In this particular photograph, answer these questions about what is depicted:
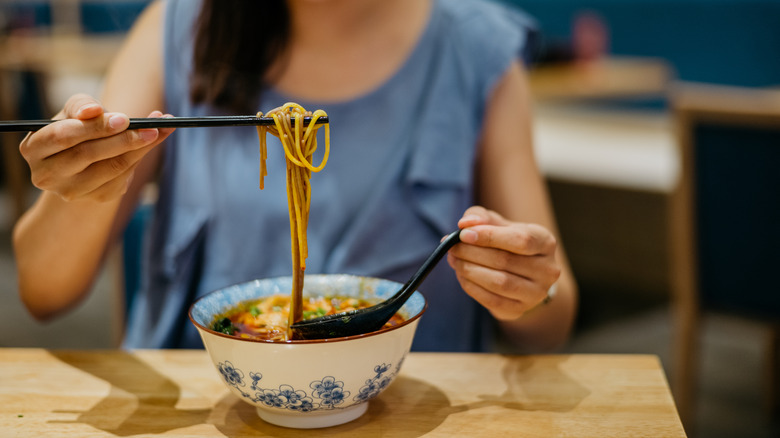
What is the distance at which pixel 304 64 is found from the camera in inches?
52.4

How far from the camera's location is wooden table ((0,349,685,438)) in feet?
2.54

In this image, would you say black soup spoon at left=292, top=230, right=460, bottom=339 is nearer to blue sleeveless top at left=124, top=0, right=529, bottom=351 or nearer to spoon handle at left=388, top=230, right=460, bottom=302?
spoon handle at left=388, top=230, right=460, bottom=302

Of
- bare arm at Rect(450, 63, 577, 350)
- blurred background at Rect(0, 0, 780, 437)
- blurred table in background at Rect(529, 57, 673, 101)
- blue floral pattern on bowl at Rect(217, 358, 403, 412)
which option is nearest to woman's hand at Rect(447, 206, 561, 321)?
bare arm at Rect(450, 63, 577, 350)

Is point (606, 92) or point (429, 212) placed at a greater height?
point (606, 92)

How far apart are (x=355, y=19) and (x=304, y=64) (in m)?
0.12

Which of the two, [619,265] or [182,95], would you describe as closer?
[182,95]

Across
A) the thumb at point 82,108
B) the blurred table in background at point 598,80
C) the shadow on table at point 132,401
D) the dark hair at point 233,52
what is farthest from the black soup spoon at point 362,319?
the blurred table in background at point 598,80

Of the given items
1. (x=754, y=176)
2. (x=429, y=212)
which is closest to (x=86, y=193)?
(x=429, y=212)

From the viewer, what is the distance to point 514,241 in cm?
83

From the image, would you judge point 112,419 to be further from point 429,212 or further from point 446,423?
point 429,212

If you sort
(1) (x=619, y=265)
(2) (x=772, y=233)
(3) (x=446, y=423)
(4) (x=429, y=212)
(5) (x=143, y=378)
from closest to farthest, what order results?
1. (3) (x=446, y=423)
2. (5) (x=143, y=378)
3. (4) (x=429, y=212)
4. (2) (x=772, y=233)
5. (1) (x=619, y=265)

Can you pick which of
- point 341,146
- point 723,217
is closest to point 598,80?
point 723,217

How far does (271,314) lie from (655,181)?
2.49 metres

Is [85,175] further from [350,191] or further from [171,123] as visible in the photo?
[350,191]
